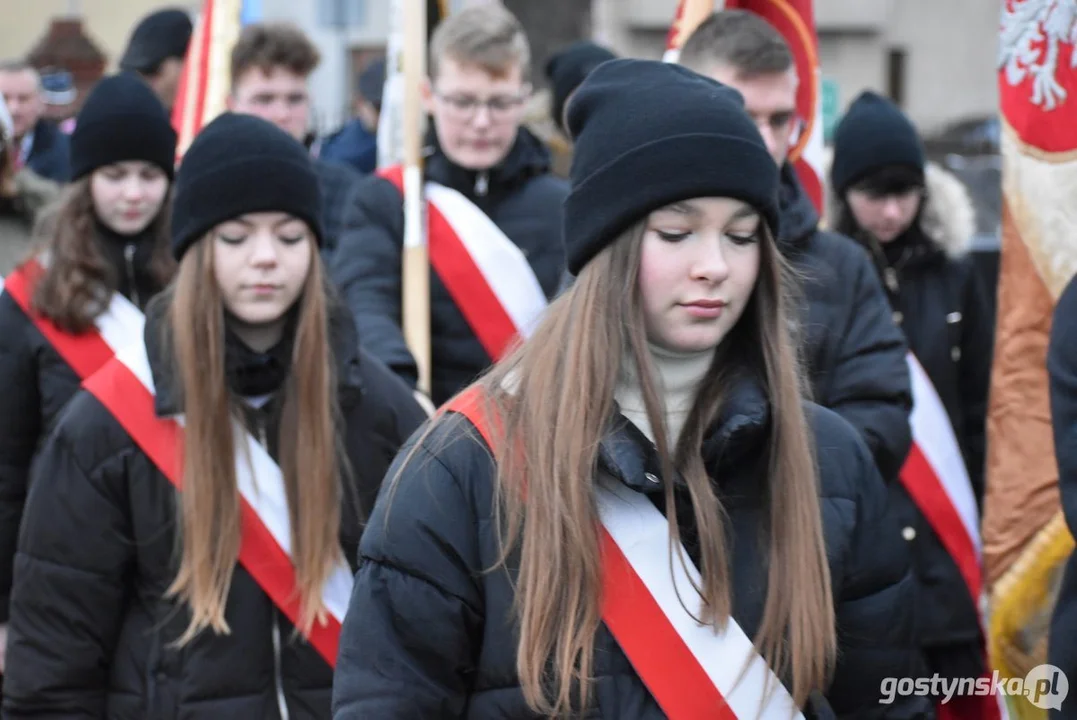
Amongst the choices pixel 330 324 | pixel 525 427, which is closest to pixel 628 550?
pixel 525 427

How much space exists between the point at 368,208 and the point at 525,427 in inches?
103

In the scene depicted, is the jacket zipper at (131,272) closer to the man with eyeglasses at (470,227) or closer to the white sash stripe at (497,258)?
the man with eyeglasses at (470,227)

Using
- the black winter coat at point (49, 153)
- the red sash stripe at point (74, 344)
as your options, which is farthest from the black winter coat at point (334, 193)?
the black winter coat at point (49, 153)

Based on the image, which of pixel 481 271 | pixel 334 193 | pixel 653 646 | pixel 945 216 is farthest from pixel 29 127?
pixel 653 646

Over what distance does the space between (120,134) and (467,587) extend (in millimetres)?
2931

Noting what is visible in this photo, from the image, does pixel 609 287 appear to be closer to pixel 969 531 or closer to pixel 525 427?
pixel 525 427

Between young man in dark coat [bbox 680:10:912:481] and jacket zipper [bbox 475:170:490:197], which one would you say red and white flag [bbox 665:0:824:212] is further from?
young man in dark coat [bbox 680:10:912:481]

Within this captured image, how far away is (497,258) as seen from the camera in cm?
525

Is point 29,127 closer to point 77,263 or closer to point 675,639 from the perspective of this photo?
point 77,263

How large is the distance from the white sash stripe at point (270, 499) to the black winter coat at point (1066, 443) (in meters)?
1.48

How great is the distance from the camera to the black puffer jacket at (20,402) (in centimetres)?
486

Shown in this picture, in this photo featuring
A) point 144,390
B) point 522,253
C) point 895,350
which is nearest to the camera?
point 144,390

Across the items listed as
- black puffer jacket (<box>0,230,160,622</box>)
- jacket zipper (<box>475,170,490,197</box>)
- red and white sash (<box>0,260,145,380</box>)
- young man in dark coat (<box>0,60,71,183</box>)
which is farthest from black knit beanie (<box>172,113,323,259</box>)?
young man in dark coat (<box>0,60,71,183</box>)

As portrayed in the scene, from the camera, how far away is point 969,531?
17.2 ft
